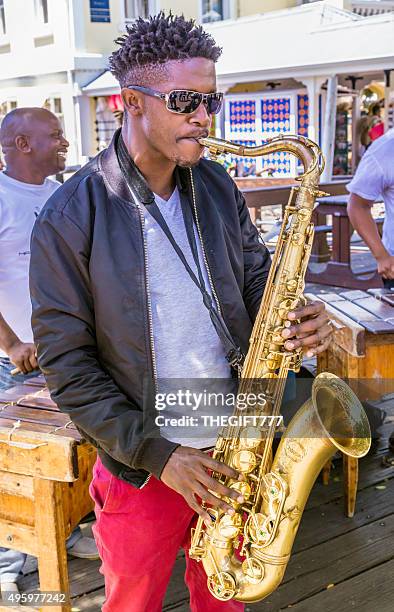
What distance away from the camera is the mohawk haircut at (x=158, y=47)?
188 cm

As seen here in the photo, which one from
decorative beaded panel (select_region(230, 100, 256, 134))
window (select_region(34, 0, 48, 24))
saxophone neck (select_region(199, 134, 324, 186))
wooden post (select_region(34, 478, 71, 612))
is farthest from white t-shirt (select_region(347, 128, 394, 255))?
window (select_region(34, 0, 48, 24))

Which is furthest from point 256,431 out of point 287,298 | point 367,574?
point 367,574

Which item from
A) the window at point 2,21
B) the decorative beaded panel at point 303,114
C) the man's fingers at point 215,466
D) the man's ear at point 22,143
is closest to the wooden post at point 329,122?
the decorative beaded panel at point 303,114

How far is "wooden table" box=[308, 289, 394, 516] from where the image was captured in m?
3.20

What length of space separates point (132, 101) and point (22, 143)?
1.86m

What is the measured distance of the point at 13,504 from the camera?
8.29 feet

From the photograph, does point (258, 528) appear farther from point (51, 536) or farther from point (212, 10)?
point (212, 10)

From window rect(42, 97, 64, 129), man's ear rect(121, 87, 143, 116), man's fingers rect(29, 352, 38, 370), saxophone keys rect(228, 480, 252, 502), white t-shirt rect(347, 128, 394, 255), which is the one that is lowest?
saxophone keys rect(228, 480, 252, 502)

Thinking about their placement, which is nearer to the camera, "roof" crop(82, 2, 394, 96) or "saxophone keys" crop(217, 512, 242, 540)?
"saxophone keys" crop(217, 512, 242, 540)

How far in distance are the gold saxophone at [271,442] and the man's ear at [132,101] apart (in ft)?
0.75

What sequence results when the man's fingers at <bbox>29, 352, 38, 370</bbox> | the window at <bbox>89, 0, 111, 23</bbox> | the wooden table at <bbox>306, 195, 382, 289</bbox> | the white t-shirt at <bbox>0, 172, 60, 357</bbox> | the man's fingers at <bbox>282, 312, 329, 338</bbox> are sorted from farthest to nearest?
the window at <bbox>89, 0, 111, 23</bbox>, the wooden table at <bbox>306, 195, 382, 289</bbox>, the white t-shirt at <bbox>0, 172, 60, 357</bbox>, the man's fingers at <bbox>29, 352, 38, 370</bbox>, the man's fingers at <bbox>282, 312, 329, 338</bbox>

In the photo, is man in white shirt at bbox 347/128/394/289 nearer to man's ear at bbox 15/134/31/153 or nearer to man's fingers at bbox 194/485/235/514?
man's ear at bbox 15/134/31/153

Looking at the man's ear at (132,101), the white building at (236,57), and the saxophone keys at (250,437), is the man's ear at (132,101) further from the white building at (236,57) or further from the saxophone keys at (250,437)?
the white building at (236,57)

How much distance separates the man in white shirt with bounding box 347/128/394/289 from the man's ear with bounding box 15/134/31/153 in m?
1.87
